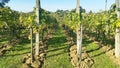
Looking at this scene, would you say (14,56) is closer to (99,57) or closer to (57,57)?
(57,57)

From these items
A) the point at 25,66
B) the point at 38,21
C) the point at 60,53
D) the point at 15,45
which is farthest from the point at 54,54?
the point at 15,45

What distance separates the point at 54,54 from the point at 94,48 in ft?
23.8

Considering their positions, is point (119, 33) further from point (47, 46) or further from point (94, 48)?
point (47, 46)

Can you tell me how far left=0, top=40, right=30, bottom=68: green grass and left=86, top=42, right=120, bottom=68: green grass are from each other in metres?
8.66

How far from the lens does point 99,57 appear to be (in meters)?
37.5

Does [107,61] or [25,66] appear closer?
[25,66]

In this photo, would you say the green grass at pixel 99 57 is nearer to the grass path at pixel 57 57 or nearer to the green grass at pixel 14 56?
the grass path at pixel 57 57

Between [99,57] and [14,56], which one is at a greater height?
[14,56]

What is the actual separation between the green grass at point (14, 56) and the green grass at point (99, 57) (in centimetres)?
866

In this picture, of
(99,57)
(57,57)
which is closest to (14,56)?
(57,57)

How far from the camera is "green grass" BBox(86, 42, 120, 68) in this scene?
33425mm

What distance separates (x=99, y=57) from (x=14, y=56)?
35.0 ft

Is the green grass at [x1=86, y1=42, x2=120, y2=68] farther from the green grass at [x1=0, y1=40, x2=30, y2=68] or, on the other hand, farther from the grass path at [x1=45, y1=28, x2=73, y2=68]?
the green grass at [x1=0, y1=40, x2=30, y2=68]

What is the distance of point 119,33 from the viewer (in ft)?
125
